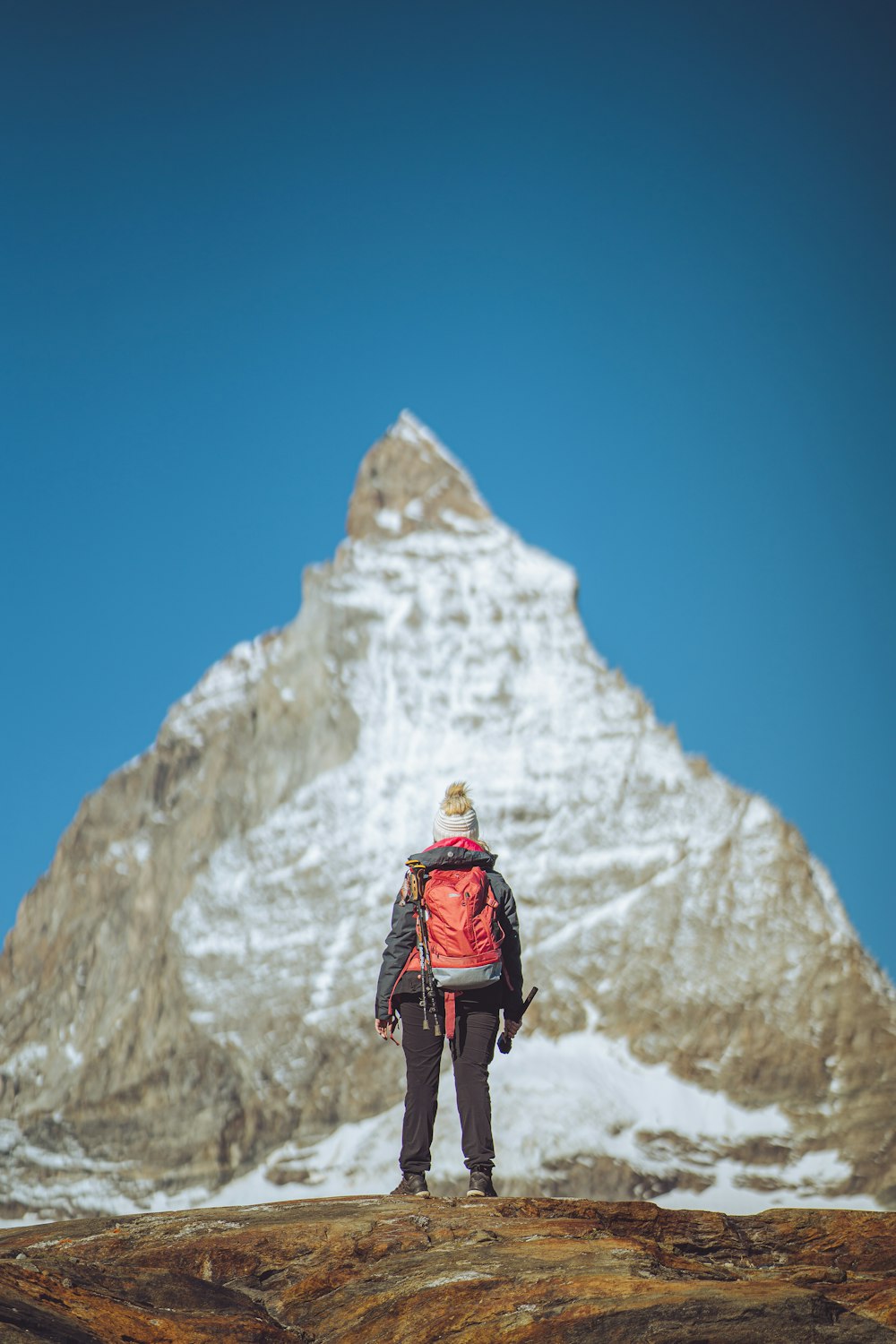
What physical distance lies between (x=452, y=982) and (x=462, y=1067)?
2.97 ft

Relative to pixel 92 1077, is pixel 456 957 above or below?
below

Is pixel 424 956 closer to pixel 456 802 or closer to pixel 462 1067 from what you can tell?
pixel 462 1067

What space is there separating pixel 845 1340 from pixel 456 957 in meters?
5.49

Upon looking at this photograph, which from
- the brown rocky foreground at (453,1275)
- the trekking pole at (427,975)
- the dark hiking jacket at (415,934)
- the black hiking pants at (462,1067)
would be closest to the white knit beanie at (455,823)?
the dark hiking jacket at (415,934)

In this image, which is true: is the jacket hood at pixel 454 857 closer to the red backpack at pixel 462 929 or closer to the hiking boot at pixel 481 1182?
the red backpack at pixel 462 929

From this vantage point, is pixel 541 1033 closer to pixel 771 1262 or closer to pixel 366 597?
pixel 366 597

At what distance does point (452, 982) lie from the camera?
15875 mm

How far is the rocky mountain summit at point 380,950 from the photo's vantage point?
15262 centimetres

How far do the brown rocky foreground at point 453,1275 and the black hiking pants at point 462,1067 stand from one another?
2.55ft

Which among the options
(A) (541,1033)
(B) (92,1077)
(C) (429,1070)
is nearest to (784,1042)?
(A) (541,1033)

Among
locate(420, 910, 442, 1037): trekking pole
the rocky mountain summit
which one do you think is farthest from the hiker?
the rocky mountain summit

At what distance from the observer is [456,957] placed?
15.9 metres

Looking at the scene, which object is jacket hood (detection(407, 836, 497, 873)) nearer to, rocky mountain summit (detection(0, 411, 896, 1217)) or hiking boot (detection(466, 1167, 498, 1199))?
hiking boot (detection(466, 1167, 498, 1199))

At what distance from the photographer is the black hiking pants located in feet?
52.8
